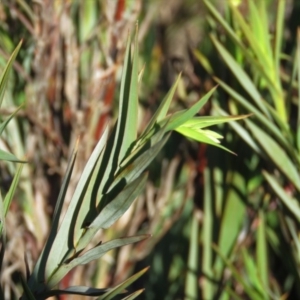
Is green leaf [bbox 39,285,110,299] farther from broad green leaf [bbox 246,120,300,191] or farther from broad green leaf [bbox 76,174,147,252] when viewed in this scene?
broad green leaf [bbox 246,120,300,191]

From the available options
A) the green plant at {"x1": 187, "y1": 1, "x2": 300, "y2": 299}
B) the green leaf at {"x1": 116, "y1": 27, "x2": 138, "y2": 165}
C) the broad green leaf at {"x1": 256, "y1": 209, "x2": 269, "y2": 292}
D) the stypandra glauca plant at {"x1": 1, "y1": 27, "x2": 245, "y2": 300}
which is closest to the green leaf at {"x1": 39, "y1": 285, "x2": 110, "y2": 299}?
the stypandra glauca plant at {"x1": 1, "y1": 27, "x2": 245, "y2": 300}

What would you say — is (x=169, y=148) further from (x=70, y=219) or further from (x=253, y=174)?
(x=70, y=219)

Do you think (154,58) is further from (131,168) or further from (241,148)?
(131,168)

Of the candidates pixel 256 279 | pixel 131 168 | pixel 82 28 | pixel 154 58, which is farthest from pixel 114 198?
pixel 154 58

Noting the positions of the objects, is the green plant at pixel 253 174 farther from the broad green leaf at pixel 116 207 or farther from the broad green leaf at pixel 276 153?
the broad green leaf at pixel 116 207

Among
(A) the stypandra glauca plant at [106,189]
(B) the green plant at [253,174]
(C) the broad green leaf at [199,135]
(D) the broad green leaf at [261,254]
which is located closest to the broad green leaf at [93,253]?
(A) the stypandra glauca plant at [106,189]

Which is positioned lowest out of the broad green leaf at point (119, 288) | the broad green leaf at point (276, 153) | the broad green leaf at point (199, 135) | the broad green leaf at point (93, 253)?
the broad green leaf at point (276, 153)
